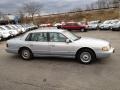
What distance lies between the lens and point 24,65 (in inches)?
335

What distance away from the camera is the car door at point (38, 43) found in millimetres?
8914

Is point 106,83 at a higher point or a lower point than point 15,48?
lower

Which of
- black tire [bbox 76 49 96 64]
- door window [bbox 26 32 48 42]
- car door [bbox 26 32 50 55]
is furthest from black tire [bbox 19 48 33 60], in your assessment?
black tire [bbox 76 49 96 64]

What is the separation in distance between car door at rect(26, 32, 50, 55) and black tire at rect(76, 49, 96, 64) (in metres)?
1.44

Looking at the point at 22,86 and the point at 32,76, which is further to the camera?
the point at 32,76

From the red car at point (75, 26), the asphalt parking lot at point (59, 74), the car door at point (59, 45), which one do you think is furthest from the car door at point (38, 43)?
the red car at point (75, 26)

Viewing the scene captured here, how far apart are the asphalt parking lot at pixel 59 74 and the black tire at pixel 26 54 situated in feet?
0.95

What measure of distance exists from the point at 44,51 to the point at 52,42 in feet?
1.87

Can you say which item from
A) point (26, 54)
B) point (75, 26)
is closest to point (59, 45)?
point (26, 54)

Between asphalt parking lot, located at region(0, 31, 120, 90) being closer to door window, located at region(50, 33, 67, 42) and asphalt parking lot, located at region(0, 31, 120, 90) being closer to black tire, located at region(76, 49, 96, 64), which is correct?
black tire, located at region(76, 49, 96, 64)

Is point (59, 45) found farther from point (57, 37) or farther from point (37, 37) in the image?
point (37, 37)

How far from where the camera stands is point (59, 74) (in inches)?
274

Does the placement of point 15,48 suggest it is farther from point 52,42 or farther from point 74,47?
point 74,47

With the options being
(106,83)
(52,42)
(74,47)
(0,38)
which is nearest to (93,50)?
(74,47)
